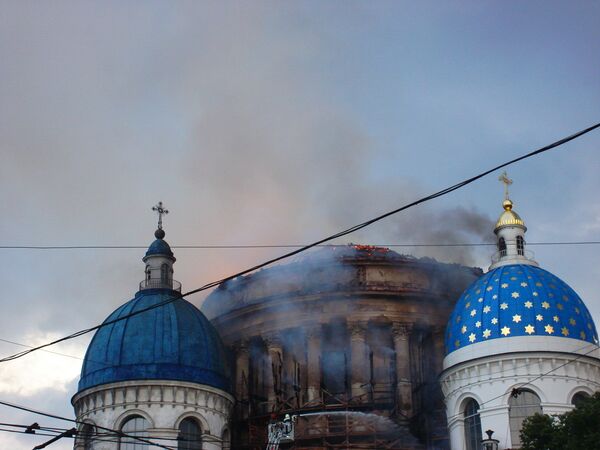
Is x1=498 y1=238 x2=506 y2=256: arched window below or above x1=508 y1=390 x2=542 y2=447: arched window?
below

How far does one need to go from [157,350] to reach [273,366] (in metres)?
7.59

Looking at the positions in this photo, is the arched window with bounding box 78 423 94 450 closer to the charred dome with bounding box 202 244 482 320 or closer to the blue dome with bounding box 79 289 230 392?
the blue dome with bounding box 79 289 230 392

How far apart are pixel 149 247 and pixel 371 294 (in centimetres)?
1216

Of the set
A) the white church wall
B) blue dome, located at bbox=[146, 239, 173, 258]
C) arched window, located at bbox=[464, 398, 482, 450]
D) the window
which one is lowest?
arched window, located at bbox=[464, 398, 482, 450]

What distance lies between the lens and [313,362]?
62.3 meters

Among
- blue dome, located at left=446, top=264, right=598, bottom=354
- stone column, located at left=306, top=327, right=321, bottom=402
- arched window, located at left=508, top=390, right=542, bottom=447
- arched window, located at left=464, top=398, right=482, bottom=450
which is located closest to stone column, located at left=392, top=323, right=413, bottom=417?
stone column, located at left=306, top=327, right=321, bottom=402

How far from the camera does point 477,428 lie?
53000mm

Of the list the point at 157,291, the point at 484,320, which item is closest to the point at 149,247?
the point at 157,291

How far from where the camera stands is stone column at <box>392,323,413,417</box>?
59.8m

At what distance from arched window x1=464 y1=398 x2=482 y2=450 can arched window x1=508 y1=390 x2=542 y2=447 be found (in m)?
1.74

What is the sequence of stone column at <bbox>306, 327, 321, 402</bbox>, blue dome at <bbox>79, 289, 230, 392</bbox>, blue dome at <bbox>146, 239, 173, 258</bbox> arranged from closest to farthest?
1. blue dome at <bbox>79, 289, 230, 392</bbox>
2. stone column at <bbox>306, 327, 321, 402</bbox>
3. blue dome at <bbox>146, 239, 173, 258</bbox>

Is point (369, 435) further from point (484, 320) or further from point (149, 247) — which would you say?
point (149, 247)

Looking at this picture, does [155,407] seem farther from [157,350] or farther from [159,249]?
[159,249]

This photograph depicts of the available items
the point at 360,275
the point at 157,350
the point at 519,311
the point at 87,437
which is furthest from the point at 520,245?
the point at 87,437
